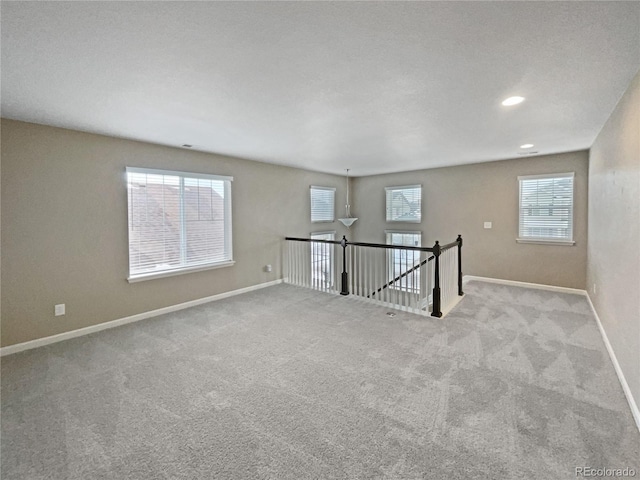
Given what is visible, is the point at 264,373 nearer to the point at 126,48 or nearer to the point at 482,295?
the point at 126,48

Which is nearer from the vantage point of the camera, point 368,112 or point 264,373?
point 264,373

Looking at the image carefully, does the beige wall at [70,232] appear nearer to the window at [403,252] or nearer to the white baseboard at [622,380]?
the window at [403,252]

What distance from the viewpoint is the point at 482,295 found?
5.00 meters

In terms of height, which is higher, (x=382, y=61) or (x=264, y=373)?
(x=382, y=61)

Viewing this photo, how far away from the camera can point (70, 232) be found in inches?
138

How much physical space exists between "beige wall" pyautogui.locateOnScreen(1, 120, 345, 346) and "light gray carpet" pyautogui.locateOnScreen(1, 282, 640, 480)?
17.6 inches

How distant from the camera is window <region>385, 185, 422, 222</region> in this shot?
6.95 meters

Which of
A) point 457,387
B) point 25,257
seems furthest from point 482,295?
point 25,257

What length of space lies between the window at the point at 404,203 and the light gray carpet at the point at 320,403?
12.1 ft

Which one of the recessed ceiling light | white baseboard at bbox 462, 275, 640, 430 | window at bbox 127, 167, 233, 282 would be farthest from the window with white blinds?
the recessed ceiling light

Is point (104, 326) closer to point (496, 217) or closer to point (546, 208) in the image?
point (496, 217)

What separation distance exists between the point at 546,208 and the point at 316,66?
525 cm

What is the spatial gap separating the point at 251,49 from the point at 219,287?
4.02 m

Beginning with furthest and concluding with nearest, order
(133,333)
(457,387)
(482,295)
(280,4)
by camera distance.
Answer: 1. (482,295)
2. (133,333)
3. (457,387)
4. (280,4)
